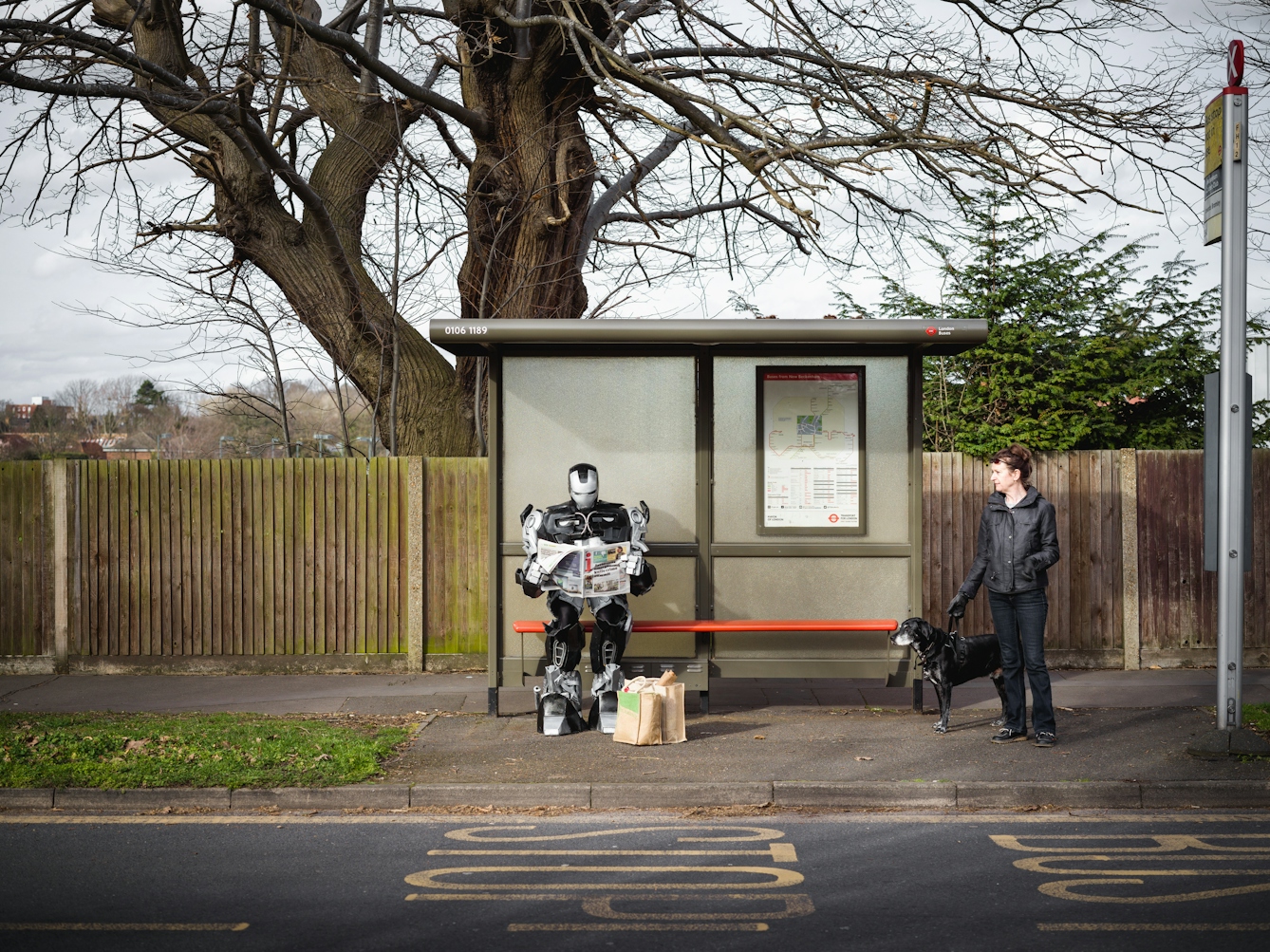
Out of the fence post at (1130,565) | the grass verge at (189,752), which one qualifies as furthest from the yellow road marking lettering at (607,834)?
the fence post at (1130,565)

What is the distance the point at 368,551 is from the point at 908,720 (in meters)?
5.22

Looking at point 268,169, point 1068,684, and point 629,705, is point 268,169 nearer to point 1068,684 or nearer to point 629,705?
point 629,705

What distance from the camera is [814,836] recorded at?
580 centimetres

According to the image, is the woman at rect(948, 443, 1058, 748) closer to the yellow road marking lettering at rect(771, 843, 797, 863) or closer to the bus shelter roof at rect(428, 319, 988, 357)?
the bus shelter roof at rect(428, 319, 988, 357)

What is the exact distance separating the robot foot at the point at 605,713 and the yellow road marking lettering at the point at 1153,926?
148 inches

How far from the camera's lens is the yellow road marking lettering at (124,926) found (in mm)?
4500

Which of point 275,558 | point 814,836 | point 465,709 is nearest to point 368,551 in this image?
point 275,558

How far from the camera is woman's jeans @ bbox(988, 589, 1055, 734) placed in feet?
24.3

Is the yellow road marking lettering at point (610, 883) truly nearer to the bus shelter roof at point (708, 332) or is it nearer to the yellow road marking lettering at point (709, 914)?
the yellow road marking lettering at point (709, 914)

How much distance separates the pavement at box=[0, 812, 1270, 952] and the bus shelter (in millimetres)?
2579

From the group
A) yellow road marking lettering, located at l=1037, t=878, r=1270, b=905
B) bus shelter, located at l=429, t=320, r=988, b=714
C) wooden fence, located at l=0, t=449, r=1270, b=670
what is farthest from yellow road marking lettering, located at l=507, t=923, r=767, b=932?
wooden fence, located at l=0, t=449, r=1270, b=670

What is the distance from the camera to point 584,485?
25.9ft

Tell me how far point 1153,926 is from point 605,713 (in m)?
4.09

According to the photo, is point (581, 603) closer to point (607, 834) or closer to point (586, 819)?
point (586, 819)
